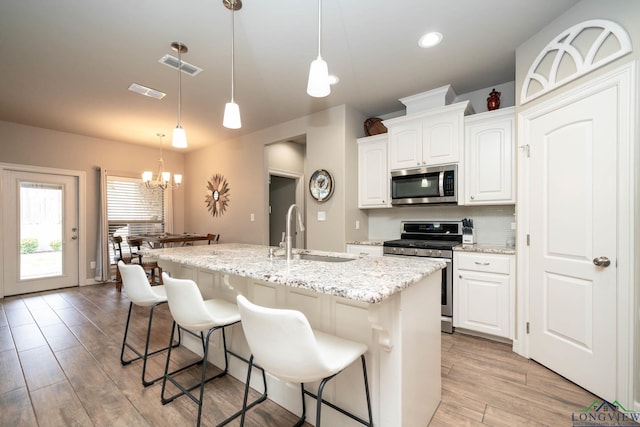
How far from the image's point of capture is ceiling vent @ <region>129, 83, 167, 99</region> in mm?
3146

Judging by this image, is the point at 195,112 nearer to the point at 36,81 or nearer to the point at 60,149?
the point at 36,81

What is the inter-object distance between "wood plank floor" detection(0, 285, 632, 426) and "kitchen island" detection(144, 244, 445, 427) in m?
0.28

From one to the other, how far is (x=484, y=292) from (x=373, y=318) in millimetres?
2037

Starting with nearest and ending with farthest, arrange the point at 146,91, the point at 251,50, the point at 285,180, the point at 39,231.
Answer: the point at 251,50, the point at 146,91, the point at 39,231, the point at 285,180

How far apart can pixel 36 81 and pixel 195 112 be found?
156cm

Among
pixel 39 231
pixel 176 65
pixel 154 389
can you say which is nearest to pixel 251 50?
pixel 176 65

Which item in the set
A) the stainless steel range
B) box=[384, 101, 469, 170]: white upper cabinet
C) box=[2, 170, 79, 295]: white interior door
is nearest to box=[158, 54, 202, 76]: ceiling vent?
box=[384, 101, 469, 170]: white upper cabinet

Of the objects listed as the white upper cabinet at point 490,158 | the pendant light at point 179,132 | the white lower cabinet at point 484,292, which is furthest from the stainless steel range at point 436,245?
the pendant light at point 179,132

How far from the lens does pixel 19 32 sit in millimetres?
2205

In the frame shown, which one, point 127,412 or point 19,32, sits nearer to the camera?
point 127,412

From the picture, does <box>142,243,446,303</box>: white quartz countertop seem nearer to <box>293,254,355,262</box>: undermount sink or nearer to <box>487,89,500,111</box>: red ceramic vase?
<box>293,254,355,262</box>: undermount sink

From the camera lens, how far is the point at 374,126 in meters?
3.76

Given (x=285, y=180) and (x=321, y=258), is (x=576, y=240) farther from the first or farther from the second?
(x=285, y=180)

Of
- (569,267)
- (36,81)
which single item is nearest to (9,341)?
(36,81)
